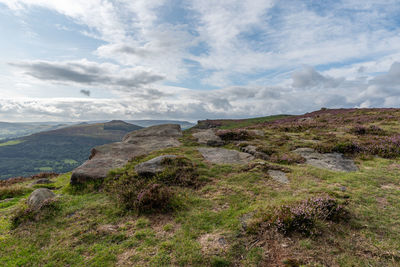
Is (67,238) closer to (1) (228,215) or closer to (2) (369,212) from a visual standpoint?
(1) (228,215)

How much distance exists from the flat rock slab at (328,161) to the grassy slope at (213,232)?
1859 millimetres

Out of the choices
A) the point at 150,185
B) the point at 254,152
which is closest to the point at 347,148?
the point at 254,152

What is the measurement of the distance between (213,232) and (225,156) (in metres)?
Result: 8.49

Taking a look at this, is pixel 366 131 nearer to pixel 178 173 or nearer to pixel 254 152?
pixel 254 152

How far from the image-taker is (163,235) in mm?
6641

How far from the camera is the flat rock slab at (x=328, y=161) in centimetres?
1231

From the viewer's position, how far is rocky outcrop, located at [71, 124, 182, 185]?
11.8 meters

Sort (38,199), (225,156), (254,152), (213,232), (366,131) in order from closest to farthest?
1. (213,232)
2. (38,199)
3. (225,156)
4. (254,152)
5. (366,131)

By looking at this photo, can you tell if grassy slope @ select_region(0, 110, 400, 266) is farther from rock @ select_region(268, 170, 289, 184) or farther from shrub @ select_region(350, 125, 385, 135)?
shrub @ select_region(350, 125, 385, 135)

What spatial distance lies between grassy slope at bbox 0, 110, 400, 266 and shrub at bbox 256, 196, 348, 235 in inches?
12.9

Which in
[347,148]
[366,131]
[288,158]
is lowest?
[288,158]

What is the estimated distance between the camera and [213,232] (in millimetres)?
6562

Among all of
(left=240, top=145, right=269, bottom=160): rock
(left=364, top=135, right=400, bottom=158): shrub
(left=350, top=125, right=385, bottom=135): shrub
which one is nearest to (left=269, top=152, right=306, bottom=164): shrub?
(left=240, top=145, right=269, bottom=160): rock

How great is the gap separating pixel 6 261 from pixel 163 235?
4815mm
